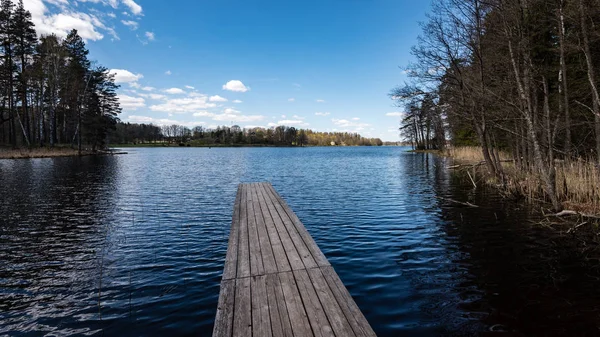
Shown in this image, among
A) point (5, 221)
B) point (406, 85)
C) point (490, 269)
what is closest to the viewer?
point (490, 269)

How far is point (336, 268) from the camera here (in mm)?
6789

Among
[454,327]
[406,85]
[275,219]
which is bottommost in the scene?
[454,327]

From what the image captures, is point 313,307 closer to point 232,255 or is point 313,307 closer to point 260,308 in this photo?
point 260,308

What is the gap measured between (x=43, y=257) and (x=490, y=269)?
10.9 meters

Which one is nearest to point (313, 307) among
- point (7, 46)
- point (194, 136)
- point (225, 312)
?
point (225, 312)

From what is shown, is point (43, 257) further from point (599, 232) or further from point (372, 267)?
point (599, 232)

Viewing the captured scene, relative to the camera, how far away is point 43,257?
757cm

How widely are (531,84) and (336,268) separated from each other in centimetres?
1195

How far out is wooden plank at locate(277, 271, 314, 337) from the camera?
3.42m

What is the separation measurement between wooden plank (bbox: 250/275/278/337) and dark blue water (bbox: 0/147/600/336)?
979 millimetres

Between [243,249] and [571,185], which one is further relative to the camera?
[571,185]

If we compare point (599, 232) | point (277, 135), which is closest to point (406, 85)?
point (599, 232)

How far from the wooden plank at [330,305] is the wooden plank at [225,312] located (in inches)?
47.9

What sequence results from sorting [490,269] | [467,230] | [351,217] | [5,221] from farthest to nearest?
[351,217] < [5,221] < [467,230] < [490,269]
